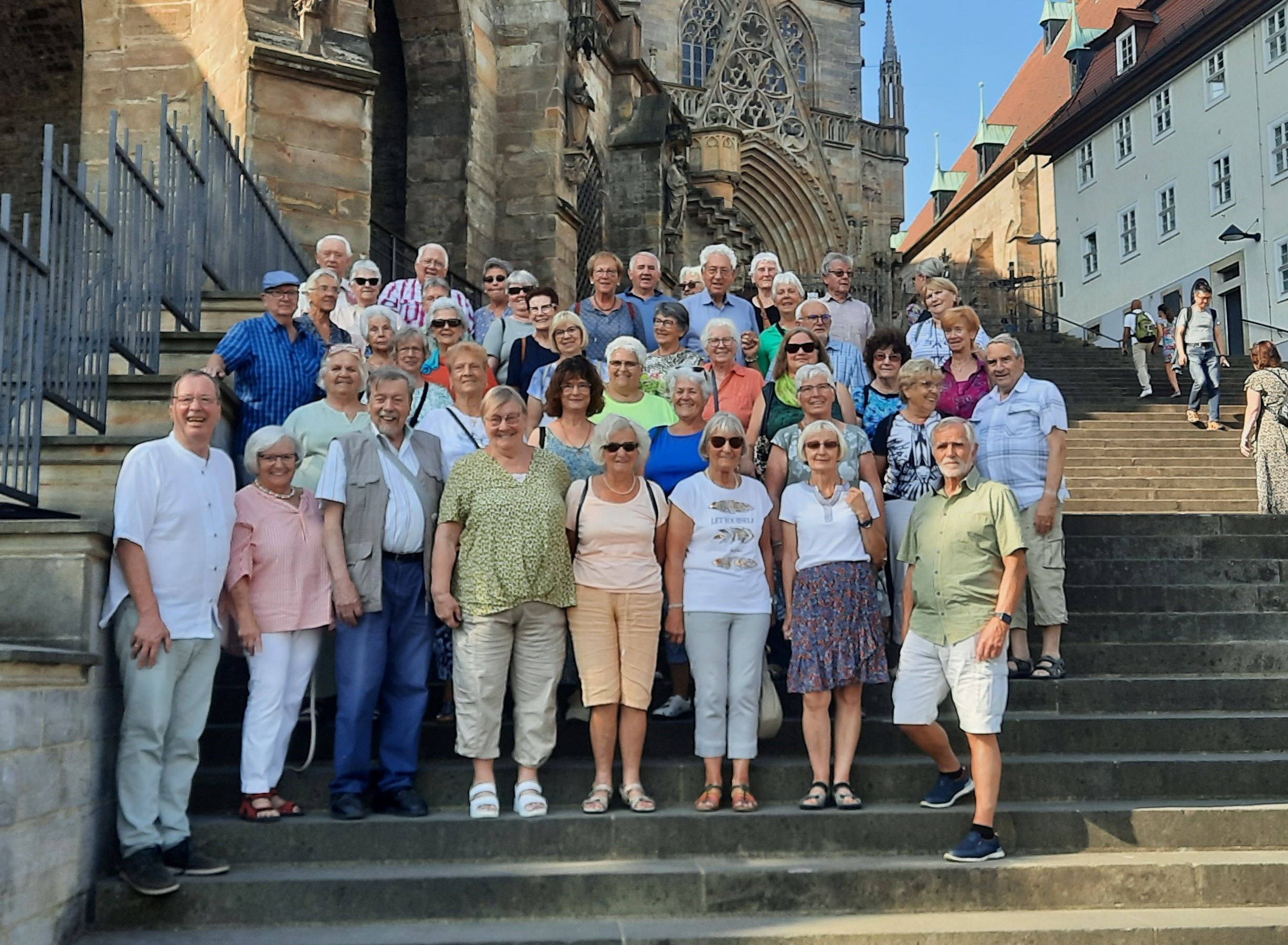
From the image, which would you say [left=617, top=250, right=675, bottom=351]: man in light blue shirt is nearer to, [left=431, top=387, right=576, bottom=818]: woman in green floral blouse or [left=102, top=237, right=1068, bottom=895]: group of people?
[left=102, top=237, right=1068, bottom=895]: group of people

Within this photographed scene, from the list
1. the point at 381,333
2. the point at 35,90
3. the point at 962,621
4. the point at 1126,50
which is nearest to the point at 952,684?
the point at 962,621

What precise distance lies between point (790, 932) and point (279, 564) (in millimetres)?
2399

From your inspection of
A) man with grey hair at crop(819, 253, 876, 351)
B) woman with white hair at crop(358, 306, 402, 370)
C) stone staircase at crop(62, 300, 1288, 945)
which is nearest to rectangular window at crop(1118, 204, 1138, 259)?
man with grey hair at crop(819, 253, 876, 351)

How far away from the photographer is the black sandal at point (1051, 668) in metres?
6.83

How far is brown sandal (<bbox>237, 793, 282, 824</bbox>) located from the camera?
5391mm

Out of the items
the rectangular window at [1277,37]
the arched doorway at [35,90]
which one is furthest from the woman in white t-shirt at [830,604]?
the rectangular window at [1277,37]

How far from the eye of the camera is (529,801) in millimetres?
5570

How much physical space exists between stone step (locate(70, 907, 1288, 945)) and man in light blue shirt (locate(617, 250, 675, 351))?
3771 millimetres

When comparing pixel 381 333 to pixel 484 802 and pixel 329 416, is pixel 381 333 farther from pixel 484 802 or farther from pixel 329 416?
pixel 484 802

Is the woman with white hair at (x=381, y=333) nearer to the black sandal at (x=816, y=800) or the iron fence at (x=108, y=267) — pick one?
the iron fence at (x=108, y=267)

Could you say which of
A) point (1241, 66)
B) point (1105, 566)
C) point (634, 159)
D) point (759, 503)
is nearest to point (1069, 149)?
point (1241, 66)

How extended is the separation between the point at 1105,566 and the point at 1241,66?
27.1 m

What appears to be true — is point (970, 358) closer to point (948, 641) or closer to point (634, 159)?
point (948, 641)

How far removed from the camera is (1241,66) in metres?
31.1
